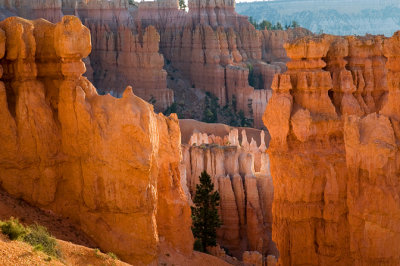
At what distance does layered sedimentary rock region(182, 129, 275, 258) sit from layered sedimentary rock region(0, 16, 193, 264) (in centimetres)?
1331

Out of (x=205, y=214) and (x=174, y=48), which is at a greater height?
(x=174, y=48)

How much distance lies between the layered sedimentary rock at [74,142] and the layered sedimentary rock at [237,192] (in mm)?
13308

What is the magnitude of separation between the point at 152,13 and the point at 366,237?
5701 centimetres

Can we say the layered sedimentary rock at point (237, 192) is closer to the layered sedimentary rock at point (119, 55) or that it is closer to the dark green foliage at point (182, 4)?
the layered sedimentary rock at point (119, 55)

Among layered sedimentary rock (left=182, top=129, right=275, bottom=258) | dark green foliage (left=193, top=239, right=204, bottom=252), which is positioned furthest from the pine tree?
layered sedimentary rock (left=182, top=129, right=275, bottom=258)

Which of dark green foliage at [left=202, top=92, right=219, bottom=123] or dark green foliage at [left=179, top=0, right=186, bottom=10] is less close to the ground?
dark green foliage at [left=179, top=0, right=186, bottom=10]

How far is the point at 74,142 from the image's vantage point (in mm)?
19125

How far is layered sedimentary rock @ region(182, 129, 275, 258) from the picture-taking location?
32.3m

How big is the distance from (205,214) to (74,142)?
11787 mm

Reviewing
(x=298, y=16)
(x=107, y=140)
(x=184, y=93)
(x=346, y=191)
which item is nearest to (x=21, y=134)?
(x=107, y=140)

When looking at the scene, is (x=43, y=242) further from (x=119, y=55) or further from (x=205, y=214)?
(x=119, y=55)

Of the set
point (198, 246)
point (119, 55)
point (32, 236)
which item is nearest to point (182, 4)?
point (119, 55)

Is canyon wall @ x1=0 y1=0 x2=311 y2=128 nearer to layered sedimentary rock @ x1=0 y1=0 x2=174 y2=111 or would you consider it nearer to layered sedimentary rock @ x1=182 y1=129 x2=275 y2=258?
layered sedimentary rock @ x1=0 y1=0 x2=174 y2=111

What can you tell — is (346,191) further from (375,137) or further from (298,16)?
(298,16)
